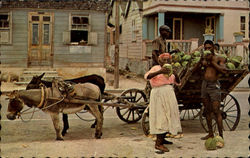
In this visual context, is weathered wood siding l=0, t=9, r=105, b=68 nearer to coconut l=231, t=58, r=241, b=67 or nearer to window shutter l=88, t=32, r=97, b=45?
window shutter l=88, t=32, r=97, b=45

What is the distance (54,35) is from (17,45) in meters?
2.15

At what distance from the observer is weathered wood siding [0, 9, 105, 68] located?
18.1 metres

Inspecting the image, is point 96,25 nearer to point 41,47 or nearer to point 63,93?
point 41,47

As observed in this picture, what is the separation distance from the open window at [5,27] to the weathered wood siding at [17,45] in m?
0.22

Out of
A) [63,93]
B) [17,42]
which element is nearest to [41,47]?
[17,42]

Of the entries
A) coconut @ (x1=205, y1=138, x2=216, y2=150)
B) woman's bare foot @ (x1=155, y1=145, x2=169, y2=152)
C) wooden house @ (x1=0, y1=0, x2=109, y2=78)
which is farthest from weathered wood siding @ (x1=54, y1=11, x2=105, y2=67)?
coconut @ (x1=205, y1=138, x2=216, y2=150)

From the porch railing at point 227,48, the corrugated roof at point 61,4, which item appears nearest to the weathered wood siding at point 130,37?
the porch railing at point 227,48

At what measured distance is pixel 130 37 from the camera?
1109 inches

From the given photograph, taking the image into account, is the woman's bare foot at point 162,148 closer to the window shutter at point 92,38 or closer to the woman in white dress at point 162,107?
the woman in white dress at point 162,107

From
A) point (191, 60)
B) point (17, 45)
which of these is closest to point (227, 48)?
point (17, 45)

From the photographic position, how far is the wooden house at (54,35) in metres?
18.1

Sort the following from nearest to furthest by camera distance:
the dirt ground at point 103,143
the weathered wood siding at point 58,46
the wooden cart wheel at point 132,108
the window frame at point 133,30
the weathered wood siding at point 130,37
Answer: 1. the dirt ground at point 103,143
2. the wooden cart wheel at point 132,108
3. the weathered wood siding at point 58,46
4. the weathered wood siding at point 130,37
5. the window frame at point 133,30

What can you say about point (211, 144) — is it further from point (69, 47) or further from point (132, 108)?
point (69, 47)

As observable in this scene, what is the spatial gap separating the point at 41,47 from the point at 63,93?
41.5ft
